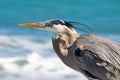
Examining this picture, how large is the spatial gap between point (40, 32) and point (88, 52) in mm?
9156

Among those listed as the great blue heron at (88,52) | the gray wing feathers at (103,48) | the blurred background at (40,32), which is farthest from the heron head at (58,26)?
the blurred background at (40,32)

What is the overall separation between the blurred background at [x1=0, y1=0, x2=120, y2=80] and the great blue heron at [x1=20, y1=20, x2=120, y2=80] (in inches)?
154

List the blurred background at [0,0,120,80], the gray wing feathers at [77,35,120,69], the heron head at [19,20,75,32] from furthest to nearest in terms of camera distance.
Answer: the blurred background at [0,0,120,80] → the heron head at [19,20,75,32] → the gray wing feathers at [77,35,120,69]

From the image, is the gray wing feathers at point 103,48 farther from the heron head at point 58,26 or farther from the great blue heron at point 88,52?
the heron head at point 58,26

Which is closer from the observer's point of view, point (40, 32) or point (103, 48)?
point (103, 48)

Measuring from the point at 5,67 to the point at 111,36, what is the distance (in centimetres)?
495

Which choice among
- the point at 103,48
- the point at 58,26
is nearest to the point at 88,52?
the point at 103,48

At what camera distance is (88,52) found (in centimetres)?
633

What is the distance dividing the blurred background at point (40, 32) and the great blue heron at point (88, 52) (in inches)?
154

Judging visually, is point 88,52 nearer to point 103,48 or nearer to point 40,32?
point 103,48

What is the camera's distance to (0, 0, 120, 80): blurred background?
11422 mm

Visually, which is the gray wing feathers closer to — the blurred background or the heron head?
the heron head

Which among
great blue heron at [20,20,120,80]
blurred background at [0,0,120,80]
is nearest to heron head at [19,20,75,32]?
great blue heron at [20,20,120,80]

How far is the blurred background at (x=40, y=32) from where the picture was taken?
1142 centimetres
